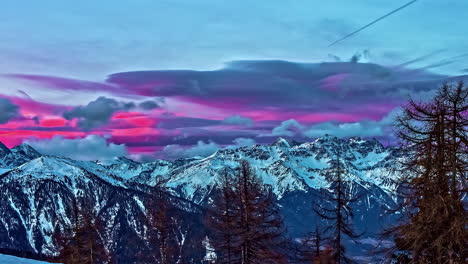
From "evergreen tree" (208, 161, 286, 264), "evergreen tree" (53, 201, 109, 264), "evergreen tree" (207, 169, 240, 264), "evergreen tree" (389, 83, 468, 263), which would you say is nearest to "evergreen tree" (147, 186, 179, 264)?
"evergreen tree" (207, 169, 240, 264)

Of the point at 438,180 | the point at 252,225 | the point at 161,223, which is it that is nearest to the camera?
the point at 438,180

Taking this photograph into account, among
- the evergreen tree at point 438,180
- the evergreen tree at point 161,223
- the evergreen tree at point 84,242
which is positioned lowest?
the evergreen tree at point 84,242

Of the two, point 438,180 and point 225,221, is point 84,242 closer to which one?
point 225,221

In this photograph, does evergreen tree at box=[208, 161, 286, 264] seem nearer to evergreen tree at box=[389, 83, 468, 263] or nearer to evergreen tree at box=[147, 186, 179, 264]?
evergreen tree at box=[147, 186, 179, 264]

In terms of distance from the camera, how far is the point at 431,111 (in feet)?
62.4

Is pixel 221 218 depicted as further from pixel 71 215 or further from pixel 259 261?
pixel 71 215

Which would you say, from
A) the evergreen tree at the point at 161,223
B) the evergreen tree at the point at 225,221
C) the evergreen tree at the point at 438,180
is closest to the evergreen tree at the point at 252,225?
the evergreen tree at the point at 225,221

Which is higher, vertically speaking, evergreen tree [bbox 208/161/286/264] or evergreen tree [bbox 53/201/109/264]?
evergreen tree [bbox 208/161/286/264]

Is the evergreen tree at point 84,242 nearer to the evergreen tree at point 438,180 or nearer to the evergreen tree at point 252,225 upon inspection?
the evergreen tree at point 252,225

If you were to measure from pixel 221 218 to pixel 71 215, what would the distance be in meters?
18.9

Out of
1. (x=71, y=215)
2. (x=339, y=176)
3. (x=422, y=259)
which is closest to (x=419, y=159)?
(x=422, y=259)

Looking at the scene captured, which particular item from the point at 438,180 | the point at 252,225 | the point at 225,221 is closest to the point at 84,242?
the point at 225,221

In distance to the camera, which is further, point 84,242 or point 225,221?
point 84,242

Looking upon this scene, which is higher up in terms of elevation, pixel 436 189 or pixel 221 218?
pixel 436 189
